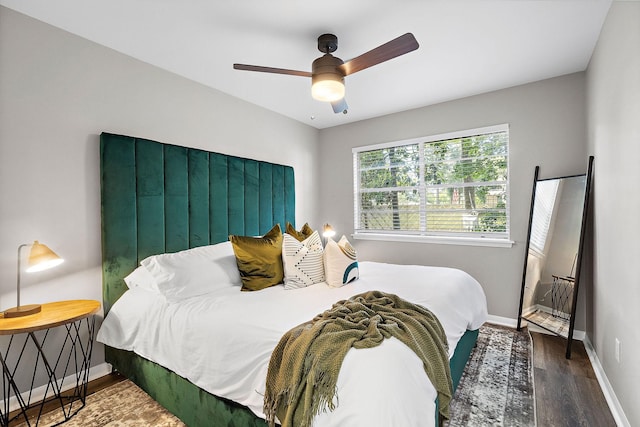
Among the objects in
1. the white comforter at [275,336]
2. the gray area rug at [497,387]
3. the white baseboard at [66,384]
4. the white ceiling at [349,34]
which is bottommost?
the gray area rug at [497,387]

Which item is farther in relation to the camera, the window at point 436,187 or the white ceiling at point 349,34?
the window at point 436,187

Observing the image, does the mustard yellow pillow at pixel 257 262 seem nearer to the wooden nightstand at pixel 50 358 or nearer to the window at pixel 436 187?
the wooden nightstand at pixel 50 358

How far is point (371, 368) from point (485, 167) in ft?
10.2

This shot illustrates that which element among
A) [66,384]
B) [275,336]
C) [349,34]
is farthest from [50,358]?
[349,34]

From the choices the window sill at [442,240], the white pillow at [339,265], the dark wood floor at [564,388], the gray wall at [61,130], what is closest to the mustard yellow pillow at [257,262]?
the white pillow at [339,265]

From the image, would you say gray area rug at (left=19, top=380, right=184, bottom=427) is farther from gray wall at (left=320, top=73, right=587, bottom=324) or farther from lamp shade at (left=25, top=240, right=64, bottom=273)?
gray wall at (left=320, top=73, right=587, bottom=324)

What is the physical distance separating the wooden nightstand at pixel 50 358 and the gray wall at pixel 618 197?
318cm

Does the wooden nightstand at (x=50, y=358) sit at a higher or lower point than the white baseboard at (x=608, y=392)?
higher

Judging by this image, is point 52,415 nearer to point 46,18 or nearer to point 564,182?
point 46,18

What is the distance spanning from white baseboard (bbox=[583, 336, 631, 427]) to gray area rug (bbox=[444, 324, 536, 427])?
1.37 ft

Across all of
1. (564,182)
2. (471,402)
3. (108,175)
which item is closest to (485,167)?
(564,182)

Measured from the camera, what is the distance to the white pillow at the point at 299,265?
2.52m

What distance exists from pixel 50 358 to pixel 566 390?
142 inches

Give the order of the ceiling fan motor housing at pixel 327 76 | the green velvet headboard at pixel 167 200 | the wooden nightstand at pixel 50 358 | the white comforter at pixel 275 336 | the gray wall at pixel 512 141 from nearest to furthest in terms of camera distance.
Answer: the white comforter at pixel 275 336
the wooden nightstand at pixel 50 358
the ceiling fan motor housing at pixel 327 76
the green velvet headboard at pixel 167 200
the gray wall at pixel 512 141
